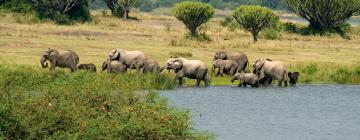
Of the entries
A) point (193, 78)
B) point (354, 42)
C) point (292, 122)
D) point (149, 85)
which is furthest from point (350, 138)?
point (354, 42)

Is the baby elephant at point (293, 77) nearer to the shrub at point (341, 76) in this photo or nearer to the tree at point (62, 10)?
the shrub at point (341, 76)

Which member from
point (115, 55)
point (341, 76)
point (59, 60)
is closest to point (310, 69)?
point (341, 76)

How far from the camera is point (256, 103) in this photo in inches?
1339

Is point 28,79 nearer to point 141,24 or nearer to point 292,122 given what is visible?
point 292,122

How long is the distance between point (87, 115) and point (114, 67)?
22.0 meters

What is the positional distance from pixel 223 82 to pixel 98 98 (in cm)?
2250

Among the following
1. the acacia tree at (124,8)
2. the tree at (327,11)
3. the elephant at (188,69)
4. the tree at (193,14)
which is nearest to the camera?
the elephant at (188,69)

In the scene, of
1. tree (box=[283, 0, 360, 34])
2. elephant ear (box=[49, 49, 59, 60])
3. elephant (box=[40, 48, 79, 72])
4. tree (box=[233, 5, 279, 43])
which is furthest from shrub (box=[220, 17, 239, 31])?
elephant ear (box=[49, 49, 59, 60])

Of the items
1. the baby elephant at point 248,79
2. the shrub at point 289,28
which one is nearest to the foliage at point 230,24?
the shrub at point 289,28

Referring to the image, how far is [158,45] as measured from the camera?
60312mm

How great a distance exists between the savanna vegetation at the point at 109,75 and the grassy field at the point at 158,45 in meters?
0.07

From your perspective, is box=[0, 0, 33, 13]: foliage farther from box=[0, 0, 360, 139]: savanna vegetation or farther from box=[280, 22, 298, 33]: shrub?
box=[280, 22, 298, 33]: shrub

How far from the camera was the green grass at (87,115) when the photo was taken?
17.4 meters

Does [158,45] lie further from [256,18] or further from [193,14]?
[193,14]
